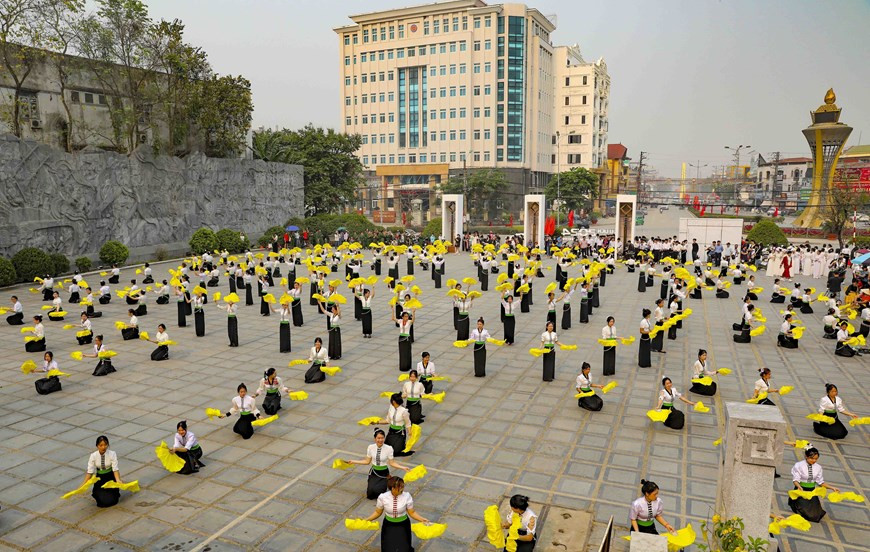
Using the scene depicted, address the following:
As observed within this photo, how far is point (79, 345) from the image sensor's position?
15.4 meters

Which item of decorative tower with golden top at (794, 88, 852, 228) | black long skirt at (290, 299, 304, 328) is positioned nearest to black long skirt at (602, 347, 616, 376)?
black long skirt at (290, 299, 304, 328)

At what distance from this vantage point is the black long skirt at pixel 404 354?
526 inches

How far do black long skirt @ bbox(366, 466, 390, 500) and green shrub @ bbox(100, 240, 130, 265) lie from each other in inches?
924

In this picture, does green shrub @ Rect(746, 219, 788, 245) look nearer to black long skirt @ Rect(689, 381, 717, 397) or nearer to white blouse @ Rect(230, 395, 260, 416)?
black long skirt @ Rect(689, 381, 717, 397)

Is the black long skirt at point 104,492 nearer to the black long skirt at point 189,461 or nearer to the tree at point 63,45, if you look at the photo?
the black long skirt at point 189,461

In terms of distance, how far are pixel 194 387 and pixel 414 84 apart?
5956 centimetres

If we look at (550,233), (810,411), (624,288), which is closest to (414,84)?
(550,233)

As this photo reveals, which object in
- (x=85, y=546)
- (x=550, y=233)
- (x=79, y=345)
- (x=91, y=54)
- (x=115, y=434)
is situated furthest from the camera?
(x=550, y=233)

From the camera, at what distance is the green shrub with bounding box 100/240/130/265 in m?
26.8

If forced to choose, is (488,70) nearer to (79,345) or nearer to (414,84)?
(414,84)

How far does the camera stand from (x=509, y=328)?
15.8 metres

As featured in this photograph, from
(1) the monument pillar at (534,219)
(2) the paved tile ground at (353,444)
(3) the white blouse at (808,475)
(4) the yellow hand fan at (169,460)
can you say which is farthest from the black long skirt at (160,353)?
(1) the monument pillar at (534,219)

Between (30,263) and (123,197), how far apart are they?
6915mm

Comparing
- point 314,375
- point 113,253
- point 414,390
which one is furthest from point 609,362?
point 113,253
